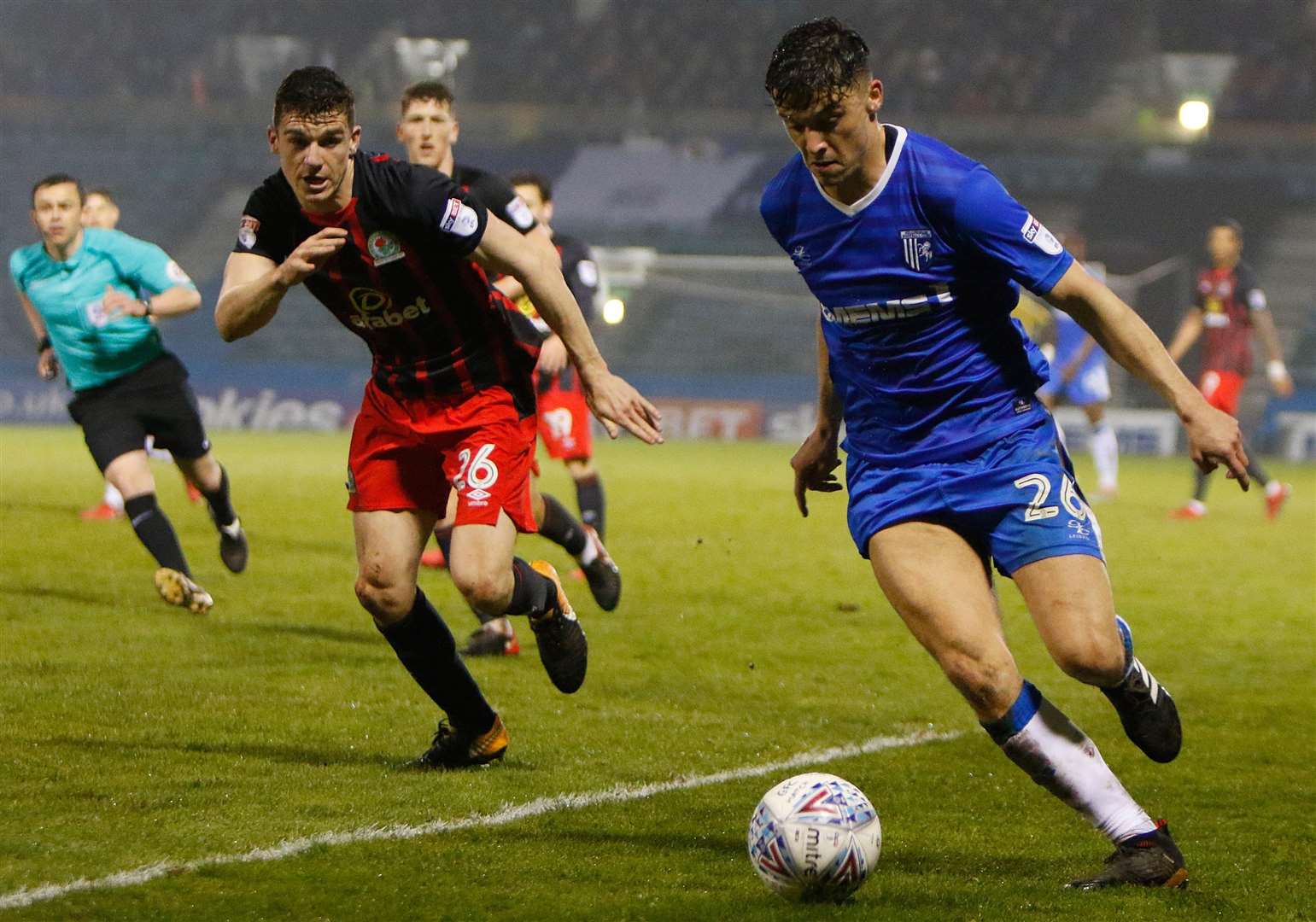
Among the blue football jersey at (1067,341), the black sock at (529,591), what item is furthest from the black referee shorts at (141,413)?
the blue football jersey at (1067,341)

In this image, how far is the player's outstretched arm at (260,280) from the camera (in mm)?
4809

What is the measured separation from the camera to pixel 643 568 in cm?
1182

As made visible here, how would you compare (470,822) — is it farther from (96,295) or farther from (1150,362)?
(96,295)

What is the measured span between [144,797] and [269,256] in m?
1.62

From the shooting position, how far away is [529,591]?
19.3 feet

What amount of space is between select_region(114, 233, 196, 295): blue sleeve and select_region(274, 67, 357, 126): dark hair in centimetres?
462

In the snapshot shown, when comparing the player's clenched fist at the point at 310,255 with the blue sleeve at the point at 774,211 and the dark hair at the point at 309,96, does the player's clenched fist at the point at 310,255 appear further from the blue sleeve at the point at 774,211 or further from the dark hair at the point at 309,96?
the blue sleeve at the point at 774,211

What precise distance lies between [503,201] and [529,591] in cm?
204

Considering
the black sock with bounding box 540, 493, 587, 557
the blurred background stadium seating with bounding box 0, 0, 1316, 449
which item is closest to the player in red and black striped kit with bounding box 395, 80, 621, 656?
the black sock with bounding box 540, 493, 587, 557

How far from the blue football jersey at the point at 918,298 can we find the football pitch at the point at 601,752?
1180 millimetres

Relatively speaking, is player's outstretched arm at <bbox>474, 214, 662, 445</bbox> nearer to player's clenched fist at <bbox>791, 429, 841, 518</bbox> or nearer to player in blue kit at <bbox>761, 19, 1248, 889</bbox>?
player's clenched fist at <bbox>791, 429, 841, 518</bbox>

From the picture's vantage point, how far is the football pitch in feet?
14.3

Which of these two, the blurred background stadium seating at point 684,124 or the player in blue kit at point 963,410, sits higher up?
the blurred background stadium seating at point 684,124

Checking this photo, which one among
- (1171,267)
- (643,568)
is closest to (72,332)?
(643,568)
